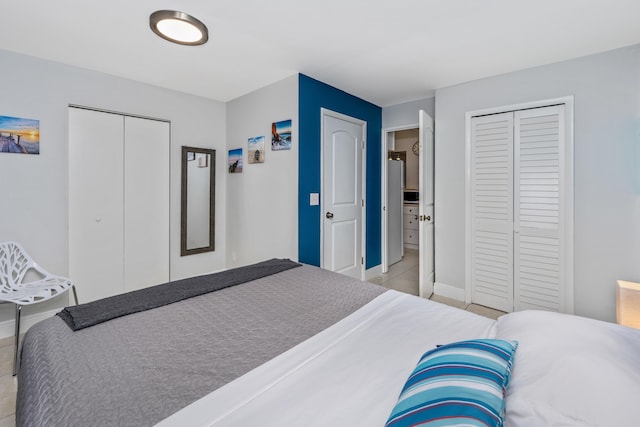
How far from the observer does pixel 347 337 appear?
113 cm

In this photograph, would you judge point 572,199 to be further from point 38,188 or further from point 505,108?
point 38,188

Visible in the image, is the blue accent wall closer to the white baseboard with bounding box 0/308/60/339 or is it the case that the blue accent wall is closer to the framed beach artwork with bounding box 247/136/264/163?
the framed beach artwork with bounding box 247/136/264/163

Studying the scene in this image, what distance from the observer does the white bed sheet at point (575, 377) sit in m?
0.58

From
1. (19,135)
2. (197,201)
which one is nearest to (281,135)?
(197,201)

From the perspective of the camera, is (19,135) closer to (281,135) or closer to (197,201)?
(197,201)

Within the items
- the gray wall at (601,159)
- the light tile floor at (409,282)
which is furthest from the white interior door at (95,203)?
the gray wall at (601,159)

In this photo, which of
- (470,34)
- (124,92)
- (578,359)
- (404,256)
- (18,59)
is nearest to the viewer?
(578,359)

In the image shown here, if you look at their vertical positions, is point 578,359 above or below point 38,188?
below

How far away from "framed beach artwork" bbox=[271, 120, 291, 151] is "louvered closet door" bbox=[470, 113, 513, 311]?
1.96 meters

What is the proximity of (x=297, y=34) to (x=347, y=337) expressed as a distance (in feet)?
7.08

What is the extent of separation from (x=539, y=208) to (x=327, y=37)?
2459mm

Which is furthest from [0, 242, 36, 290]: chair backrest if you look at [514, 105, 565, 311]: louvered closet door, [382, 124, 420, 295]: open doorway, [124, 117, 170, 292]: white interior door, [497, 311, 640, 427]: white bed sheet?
[514, 105, 565, 311]: louvered closet door

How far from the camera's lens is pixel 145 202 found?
3270 mm

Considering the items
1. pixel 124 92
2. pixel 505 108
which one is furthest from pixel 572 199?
pixel 124 92
